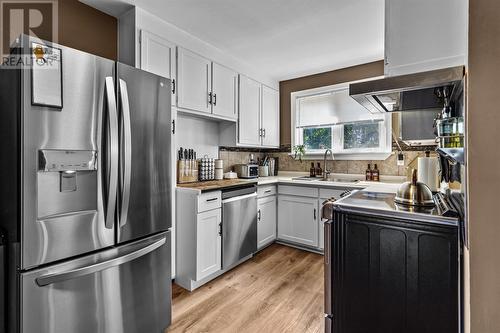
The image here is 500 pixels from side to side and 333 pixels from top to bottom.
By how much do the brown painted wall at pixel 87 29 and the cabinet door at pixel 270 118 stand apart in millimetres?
2044

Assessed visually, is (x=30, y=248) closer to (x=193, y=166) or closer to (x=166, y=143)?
(x=166, y=143)

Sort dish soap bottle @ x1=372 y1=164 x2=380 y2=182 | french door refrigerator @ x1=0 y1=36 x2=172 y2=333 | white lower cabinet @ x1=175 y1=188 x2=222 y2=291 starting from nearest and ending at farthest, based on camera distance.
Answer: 1. french door refrigerator @ x1=0 y1=36 x2=172 y2=333
2. white lower cabinet @ x1=175 y1=188 x2=222 y2=291
3. dish soap bottle @ x1=372 y1=164 x2=380 y2=182

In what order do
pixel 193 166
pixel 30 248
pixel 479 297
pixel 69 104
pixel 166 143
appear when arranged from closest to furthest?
pixel 479 297, pixel 30 248, pixel 69 104, pixel 166 143, pixel 193 166

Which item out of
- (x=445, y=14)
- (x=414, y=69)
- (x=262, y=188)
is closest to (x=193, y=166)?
(x=262, y=188)

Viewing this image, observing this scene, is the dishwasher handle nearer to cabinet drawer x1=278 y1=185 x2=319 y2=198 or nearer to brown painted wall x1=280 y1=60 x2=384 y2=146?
cabinet drawer x1=278 y1=185 x2=319 y2=198

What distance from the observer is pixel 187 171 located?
262cm

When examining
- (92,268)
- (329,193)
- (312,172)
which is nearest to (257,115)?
(312,172)

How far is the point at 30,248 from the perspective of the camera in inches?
43.9

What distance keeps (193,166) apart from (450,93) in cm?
220

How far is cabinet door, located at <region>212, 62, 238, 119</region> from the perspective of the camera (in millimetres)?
2791

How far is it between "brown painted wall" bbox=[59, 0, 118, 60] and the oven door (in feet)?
5.26

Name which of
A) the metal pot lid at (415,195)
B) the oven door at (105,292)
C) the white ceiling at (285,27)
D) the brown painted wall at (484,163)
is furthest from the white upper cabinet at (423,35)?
the oven door at (105,292)

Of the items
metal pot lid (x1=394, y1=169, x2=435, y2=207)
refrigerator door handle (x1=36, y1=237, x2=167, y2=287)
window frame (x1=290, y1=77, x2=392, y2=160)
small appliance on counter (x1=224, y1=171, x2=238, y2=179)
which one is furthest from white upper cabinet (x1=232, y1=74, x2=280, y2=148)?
metal pot lid (x1=394, y1=169, x2=435, y2=207)

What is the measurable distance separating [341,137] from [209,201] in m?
2.20
